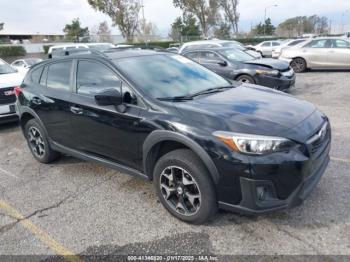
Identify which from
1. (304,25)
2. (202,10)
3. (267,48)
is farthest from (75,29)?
(304,25)

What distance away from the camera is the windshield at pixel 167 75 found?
3451mm

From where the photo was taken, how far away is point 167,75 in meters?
3.74

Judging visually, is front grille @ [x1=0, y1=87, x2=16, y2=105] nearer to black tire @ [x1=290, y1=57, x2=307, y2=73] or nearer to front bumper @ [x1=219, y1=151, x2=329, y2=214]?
front bumper @ [x1=219, y1=151, x2=329, y2=214]

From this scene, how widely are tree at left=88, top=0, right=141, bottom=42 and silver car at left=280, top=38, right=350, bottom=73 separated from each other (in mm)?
34727

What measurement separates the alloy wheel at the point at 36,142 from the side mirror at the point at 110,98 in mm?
1979

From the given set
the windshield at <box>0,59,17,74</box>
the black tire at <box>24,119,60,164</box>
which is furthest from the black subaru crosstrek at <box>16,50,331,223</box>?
the windshield at <box>0,59,17,74</box>

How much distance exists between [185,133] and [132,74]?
3.44ft

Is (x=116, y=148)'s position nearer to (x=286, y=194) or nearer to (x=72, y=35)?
(x=286, y=194)

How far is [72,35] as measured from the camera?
167 ft

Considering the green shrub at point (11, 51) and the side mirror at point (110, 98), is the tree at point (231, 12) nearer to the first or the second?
the green shrub at point (11, 51)

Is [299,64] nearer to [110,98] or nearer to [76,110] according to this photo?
[76,110]

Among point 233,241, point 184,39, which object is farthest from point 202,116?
point 184,39

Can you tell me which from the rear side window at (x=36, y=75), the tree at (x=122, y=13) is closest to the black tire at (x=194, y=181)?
the rear side window at (x=36, y=75)

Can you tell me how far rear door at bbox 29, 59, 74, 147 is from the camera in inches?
165
